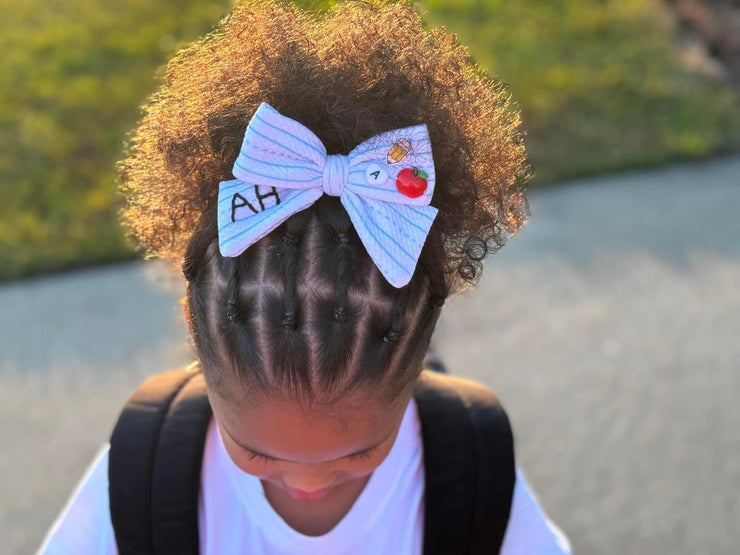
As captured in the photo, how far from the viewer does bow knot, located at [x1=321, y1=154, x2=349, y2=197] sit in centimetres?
92

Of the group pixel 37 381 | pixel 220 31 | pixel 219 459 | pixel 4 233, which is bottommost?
pixel 37 381

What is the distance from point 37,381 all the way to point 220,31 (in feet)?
5.35

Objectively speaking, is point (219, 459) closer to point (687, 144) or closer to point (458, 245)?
point (458, 245)

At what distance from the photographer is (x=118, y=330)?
8.34 ft

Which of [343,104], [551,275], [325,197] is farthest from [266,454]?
[551,275]

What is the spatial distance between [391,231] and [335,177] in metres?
0.09

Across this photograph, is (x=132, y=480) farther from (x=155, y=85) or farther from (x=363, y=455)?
(x=155, y=85)

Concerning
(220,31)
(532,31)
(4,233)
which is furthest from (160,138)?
(532,31)

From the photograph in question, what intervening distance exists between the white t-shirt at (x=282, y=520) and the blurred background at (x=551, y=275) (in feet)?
1.17

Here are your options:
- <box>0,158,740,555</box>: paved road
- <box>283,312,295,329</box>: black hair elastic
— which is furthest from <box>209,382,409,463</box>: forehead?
<box>0,158,740,555</box>: paved road

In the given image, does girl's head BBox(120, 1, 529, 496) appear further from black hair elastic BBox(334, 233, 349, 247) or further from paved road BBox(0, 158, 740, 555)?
paved road BBox(0, 158, 740, 555)

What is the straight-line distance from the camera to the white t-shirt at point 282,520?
3.91ft

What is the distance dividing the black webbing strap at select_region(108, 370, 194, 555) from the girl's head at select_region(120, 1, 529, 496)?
17 centimetres

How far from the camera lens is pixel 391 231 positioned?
3.01 ft
